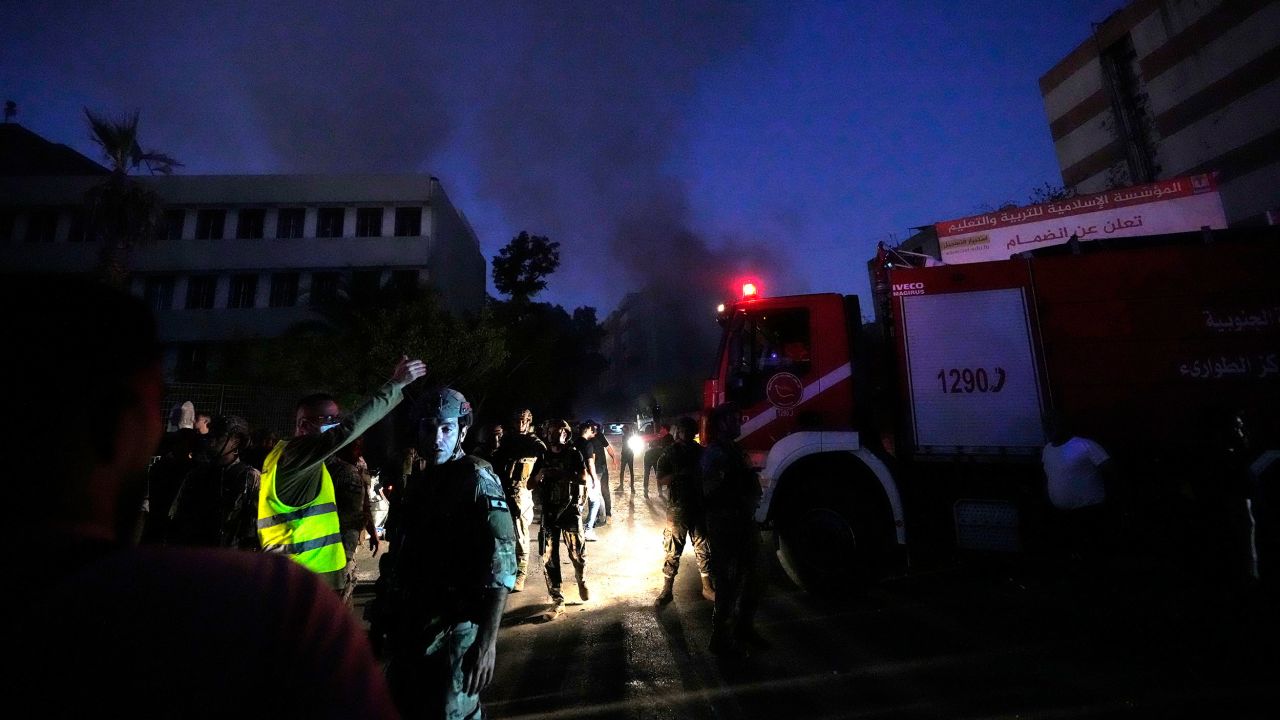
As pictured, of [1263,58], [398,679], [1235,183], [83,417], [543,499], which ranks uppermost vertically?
[1263,58]

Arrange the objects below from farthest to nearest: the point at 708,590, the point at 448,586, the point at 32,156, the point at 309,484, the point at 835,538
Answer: the point at 32,156 < the point at 708,590 < the point at 835,538 < the point at 309,484 < the point at 448,586

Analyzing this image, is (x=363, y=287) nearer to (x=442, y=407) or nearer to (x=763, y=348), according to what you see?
(x=763, y=348)

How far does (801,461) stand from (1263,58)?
2555 cm

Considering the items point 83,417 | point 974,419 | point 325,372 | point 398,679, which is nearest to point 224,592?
point 83,417

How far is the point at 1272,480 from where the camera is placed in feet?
15.8

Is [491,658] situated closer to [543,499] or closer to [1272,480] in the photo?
[543,499]

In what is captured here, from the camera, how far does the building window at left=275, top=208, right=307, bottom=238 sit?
80.2ft

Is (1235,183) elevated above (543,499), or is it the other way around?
(1235,183)

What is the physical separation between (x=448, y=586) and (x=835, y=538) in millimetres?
4387

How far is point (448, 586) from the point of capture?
235 centimetres

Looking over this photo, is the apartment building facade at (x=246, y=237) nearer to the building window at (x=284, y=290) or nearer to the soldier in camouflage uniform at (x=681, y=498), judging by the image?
the building window at (x=284, y=290)

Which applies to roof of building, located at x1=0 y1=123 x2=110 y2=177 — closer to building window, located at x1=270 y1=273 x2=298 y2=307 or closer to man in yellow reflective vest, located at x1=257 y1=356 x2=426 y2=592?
building window, located at x1=270 y1=273 x2=298 y2=307

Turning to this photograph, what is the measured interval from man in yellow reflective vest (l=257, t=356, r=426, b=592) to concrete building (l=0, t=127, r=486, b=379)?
74.7 ft

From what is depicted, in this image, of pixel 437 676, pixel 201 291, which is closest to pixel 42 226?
pixel 201 291
